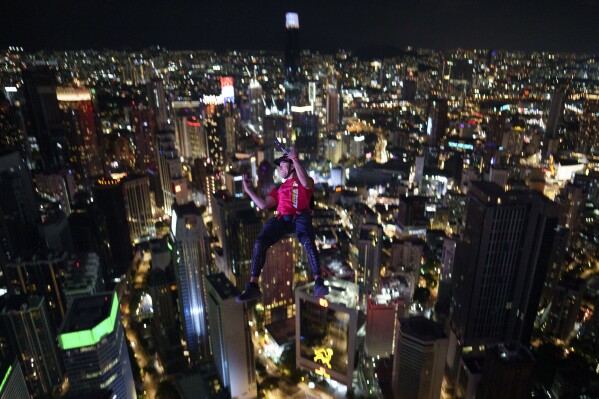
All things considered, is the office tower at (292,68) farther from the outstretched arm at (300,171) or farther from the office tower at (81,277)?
the outstretched arm at (300,171)

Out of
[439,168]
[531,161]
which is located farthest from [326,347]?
[531,161]

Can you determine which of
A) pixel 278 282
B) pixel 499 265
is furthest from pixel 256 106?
pixel 499 265

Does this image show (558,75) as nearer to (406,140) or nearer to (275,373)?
(406,140)

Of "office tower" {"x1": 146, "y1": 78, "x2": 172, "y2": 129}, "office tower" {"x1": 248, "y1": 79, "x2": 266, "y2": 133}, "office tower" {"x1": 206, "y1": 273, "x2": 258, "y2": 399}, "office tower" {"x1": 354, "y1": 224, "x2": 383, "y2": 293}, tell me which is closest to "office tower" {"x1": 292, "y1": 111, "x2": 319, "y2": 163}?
"office tower" {"x1": 248, "y1": 79, "x2": 266, "y2": 133}

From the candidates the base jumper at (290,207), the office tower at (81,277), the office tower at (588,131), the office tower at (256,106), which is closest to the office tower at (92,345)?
the office tower at (81,277)

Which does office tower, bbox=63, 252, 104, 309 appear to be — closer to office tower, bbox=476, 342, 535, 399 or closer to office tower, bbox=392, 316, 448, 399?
office tower, bbox=392, 316, 448, 399

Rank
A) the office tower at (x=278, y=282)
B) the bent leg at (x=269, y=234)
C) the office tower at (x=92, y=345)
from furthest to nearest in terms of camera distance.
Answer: the office tower at (x=278, y=282) → the office tower at (x=92, y=345) → the bent leg at (x=269, y=234)
